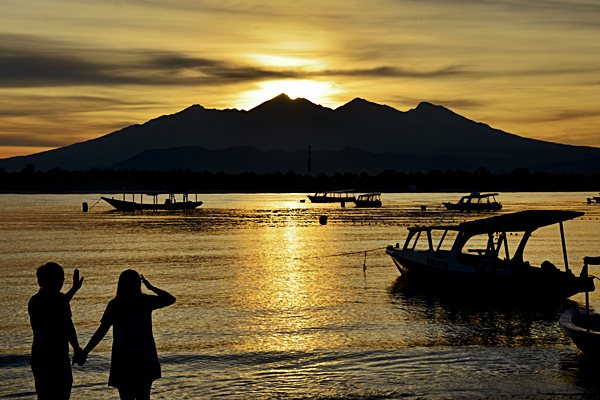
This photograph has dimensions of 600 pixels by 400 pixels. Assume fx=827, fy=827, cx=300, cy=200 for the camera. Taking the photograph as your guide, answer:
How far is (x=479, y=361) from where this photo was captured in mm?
20734

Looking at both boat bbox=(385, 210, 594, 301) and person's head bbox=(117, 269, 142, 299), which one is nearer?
person's head bbox=(117, 269, 142, 299)

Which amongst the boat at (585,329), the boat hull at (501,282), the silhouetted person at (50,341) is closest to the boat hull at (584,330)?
the boat at (585,329)

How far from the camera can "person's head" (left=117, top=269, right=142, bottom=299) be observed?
12.0 meters

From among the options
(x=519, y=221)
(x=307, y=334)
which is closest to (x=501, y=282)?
(x=519, y=221)

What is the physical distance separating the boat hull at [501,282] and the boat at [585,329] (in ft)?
23.8

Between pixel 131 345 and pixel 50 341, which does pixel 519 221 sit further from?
pixel 50 341

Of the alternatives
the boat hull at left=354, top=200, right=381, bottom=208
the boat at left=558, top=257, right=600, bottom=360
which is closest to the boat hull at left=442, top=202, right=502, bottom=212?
the boat hull at left=354, top=200, right=381, bottom=208

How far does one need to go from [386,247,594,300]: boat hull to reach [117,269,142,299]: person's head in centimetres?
1980

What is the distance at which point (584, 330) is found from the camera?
774 inches

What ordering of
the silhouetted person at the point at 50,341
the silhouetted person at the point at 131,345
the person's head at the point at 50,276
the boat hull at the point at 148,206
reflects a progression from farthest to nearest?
1. the boat hull at the point at 148,206
2. the silhouetted person at the point at 131,345
3. the silhouetted person at the point at 50,341
4. the person's head at the point at 50,276

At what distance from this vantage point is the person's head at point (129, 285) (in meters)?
12.0

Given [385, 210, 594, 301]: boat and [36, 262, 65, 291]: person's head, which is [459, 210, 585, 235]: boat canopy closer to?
[385, 210, 594, 301]: boat

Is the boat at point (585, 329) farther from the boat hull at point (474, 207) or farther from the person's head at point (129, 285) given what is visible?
the boat hull at point (474, 207)

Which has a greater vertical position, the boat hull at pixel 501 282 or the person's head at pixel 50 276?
the person's head at pixel 50 276
